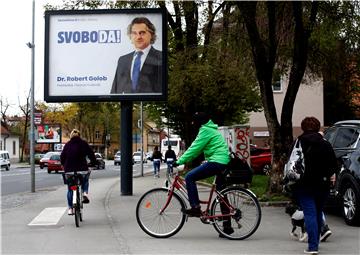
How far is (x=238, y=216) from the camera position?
28.8ft

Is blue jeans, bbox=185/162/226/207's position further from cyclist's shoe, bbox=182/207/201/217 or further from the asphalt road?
the asphalt road

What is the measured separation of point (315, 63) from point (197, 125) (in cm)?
980

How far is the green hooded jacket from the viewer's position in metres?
8.77

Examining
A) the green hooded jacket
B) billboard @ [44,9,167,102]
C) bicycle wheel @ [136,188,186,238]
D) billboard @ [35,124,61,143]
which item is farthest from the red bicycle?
billboard @ [35,124,61,143]

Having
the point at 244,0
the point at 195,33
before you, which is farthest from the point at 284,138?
the point at 195,33

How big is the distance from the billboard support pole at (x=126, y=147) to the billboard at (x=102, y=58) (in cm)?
72

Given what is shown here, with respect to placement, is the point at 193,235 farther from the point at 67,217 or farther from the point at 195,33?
the point at 195,33

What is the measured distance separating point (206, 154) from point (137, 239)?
1.64 metres

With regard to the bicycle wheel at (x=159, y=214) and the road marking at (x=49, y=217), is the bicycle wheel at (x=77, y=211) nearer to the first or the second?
the road marking at (x=49, y=217)

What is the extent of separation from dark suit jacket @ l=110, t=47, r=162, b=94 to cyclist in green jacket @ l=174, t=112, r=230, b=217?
22.9ft

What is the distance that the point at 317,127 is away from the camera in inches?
312

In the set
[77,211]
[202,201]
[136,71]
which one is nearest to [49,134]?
[136,71]

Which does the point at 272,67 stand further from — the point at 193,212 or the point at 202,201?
the point at 193,212

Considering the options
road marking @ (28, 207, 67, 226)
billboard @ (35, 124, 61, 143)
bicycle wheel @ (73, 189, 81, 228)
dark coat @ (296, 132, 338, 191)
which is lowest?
road marking @ (28, 207, 67, 226)
